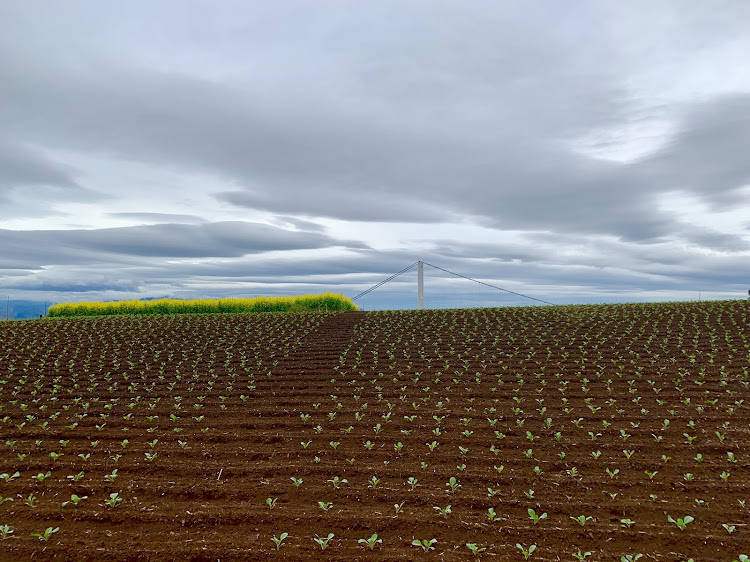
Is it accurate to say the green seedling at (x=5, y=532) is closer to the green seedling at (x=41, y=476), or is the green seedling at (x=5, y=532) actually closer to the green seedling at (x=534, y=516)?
the green seedling at (x=41, y=476)

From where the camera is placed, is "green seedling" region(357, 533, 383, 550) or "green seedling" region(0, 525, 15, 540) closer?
"green seedling" region(357, 533, 383, 550)

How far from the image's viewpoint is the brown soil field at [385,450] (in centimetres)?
412

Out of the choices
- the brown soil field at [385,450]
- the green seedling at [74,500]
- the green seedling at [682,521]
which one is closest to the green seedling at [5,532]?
the brown soil field at [385,450]

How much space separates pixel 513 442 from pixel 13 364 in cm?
1027

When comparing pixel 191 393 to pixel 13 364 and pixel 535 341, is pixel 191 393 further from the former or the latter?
pixel 535 341

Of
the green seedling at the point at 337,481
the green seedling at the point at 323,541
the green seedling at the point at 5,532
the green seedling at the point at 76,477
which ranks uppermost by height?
the green seedling at the point at 337,481

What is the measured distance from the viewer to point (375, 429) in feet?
20.8

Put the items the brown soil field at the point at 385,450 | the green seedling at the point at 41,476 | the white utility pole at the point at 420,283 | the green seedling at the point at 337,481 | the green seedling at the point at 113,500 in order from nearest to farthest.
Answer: the brown soil field at the point at 385,450, the green seedling at the point at 113,500, the green seedling at the point at 337,481, the green seedling at the point at 41,476, the white utility pole at the point at 420,283

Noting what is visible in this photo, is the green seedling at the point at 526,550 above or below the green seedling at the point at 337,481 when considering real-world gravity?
below

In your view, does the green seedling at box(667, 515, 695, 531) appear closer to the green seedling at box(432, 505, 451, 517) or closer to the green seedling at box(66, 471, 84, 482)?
the green seedling at box(432, 505, 451, 517)

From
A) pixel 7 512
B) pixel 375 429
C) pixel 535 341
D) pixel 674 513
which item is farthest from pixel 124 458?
pixel 535 341

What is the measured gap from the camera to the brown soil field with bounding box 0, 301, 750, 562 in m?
4.12

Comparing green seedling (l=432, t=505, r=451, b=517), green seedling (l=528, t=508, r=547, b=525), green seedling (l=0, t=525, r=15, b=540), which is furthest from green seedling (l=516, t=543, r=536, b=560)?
green seedling (l=0, t=525, r=15, b=540)

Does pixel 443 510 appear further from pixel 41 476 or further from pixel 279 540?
pixel 41 476
